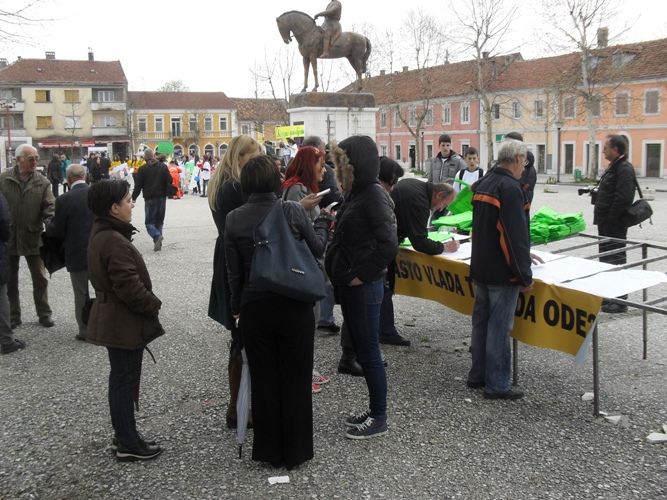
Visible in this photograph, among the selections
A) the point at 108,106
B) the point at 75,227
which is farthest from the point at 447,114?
the point at 75,227

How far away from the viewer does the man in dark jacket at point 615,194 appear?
705cm

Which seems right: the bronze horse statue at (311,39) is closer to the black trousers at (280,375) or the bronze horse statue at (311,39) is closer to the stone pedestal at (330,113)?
the stone pedestal at (330,113)

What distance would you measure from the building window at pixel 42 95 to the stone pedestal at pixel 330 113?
68.5 m

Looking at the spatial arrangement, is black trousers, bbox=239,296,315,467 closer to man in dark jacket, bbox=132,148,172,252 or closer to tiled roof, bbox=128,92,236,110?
man in dark jacket, bbox=132,148,172,252

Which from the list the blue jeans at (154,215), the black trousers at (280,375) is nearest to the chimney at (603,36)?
the blue jeans at (154,215)

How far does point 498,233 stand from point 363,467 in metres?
1.78

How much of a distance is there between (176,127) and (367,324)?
8912 centimetres

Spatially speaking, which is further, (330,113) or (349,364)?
(330,113)

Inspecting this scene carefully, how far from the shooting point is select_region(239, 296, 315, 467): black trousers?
11.6 feet

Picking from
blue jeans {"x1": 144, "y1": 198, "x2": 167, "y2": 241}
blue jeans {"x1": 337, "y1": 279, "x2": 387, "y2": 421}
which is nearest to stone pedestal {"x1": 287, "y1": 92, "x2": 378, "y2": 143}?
blue jeans {"x1": 144, "y1": 198, "x2": 167, "y2": 241}

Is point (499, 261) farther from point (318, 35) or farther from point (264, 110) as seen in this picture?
point (264, 110)

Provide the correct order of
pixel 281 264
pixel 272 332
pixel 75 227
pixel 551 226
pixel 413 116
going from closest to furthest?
pixel 281 264, pixel 272 332, pixel 75 227, pixel 551 226, pixel 413 116

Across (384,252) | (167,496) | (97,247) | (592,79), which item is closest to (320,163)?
(384,252)

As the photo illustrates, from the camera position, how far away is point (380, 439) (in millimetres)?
4113
